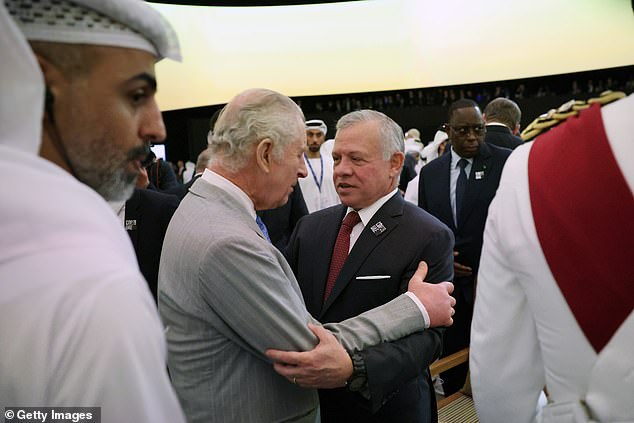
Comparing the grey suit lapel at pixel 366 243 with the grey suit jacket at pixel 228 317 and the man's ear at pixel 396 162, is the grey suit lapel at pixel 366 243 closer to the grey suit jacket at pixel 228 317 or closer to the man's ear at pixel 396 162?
the man's ear at pixel 396 162

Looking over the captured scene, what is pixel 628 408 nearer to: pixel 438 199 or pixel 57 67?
pixel 57 67

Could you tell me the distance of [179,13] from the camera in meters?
9.87

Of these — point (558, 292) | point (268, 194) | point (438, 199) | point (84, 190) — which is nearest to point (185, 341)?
point (268, 194)

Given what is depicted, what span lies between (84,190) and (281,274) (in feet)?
2.32

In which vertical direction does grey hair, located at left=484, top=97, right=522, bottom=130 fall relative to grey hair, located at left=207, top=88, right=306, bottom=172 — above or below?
below

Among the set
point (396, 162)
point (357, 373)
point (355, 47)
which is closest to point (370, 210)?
point (396, 162)

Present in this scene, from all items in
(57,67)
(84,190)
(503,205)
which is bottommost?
(503,205)

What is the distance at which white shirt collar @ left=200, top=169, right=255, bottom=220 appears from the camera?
4.98ft

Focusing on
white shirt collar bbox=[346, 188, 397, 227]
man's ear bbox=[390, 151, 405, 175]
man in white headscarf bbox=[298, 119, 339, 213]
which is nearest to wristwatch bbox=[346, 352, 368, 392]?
white shirt collar bbox=[346, 188, 397, 227]

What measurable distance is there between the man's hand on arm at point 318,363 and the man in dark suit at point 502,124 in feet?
9.81

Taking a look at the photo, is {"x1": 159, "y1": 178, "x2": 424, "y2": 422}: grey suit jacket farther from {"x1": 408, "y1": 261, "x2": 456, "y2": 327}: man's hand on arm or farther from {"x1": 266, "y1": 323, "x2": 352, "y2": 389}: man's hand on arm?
{"x1": 408, "y1": 261, "x2": 456, "y2": 327}: man's hand on arm

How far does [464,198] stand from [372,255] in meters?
1.76

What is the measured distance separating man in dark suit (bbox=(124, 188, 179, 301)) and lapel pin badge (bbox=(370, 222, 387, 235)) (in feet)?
3.68

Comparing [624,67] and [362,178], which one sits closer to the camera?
[362,178]
